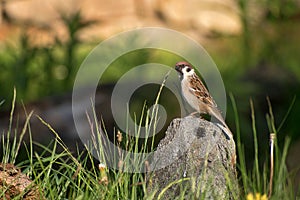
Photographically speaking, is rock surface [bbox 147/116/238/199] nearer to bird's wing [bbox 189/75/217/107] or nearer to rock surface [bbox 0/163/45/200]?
bird's wing [bbox 189/75/217/107]

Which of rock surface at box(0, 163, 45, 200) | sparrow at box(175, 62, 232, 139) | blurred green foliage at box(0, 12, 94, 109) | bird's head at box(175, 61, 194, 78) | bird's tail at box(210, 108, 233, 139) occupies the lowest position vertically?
rock surface at box(0, 163, 45, 200)

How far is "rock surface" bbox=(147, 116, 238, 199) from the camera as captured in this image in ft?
13.4

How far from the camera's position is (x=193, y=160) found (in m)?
4.09

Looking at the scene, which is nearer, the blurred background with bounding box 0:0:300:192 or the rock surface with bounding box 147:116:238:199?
the rock surface with bounding box 147:116:238:199

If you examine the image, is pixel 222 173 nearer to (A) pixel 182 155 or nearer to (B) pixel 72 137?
(A) pixel 182 155

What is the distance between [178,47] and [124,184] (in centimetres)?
877

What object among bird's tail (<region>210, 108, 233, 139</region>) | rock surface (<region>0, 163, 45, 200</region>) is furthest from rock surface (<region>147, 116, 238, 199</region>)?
rock surface (<region>0, 163, 45, 200</region>)

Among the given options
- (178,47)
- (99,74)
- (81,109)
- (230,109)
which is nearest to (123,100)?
(81,109)

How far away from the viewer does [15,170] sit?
414 cm

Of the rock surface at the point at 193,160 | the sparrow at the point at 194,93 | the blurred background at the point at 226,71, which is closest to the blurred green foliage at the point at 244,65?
the blurred background at the point at 226,71

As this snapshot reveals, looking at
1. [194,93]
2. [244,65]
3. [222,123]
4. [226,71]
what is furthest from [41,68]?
[194,93]

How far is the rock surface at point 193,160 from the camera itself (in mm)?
4070

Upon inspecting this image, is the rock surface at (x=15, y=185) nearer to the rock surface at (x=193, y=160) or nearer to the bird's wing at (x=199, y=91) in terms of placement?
the rock surface at (x=193, y=160)

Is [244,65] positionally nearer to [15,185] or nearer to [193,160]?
[193,160]
